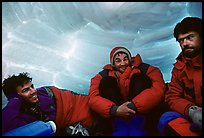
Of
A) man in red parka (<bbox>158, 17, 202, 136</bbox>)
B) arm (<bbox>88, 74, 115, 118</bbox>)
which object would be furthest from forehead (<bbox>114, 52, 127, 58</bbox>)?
man in red parka (<bbox>158, 17, 202, 136</bbox>)

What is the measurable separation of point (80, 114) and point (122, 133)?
1.34 feet

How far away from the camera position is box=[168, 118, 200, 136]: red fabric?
1.22 m

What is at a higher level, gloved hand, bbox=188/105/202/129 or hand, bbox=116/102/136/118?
hand, bbox=116/102/136/118

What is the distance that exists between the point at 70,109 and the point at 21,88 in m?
0.39

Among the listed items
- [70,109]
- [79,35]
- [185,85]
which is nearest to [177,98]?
[185,85]

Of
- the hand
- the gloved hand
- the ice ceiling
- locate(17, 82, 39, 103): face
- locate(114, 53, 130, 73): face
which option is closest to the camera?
the gloved hand

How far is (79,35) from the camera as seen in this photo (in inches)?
118

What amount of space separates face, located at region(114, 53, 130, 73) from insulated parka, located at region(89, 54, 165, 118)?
0.15 feet

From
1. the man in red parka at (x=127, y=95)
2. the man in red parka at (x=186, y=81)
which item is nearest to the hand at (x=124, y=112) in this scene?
the man in red parka at (x=127, y=95)

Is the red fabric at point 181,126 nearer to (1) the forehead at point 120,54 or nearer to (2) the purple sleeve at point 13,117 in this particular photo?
(1) the forehead at point 120,54

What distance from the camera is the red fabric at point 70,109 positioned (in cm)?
174

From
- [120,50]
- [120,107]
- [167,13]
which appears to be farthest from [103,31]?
[120,107]

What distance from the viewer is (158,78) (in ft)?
5.60

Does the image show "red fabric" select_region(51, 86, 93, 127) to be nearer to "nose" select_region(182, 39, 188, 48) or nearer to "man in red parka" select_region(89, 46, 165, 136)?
"man in red parka" select_region(89, 46, 165, 136)
